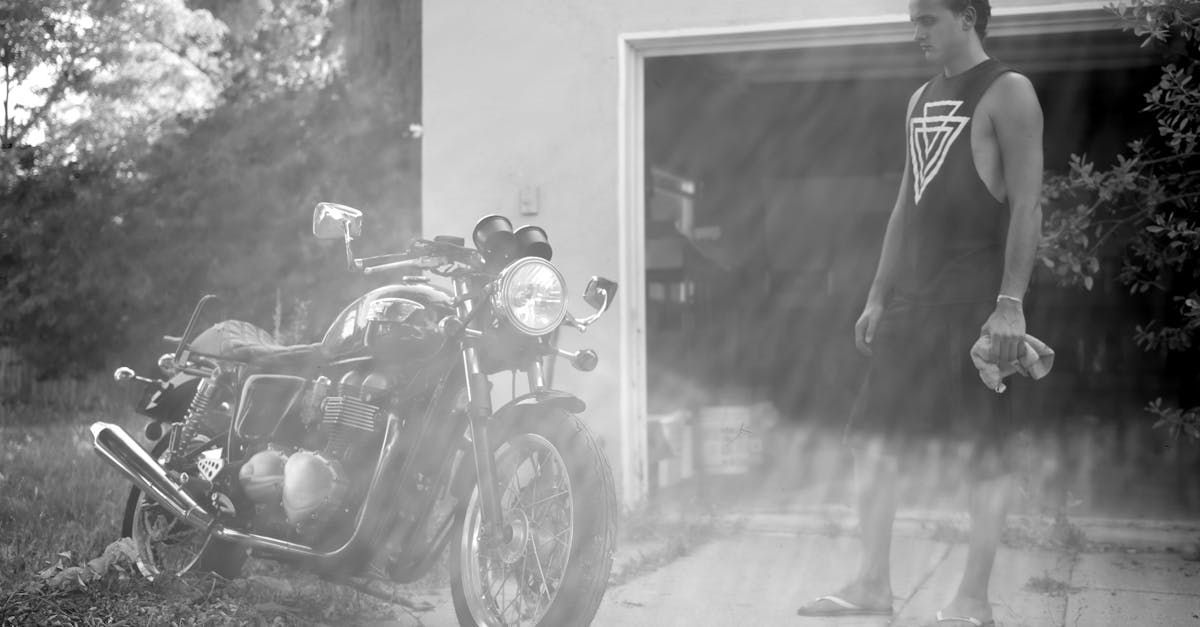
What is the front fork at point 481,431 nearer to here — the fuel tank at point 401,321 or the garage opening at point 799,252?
the fuel tank at point 401,321

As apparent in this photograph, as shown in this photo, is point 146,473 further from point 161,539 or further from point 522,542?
point 522,542

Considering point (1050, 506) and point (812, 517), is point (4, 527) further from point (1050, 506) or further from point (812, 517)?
point (1050, 506)

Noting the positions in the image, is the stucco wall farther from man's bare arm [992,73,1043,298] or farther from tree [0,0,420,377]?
tree [0,0,420,377]

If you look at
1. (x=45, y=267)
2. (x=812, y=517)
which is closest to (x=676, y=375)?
(x=812, y=517)

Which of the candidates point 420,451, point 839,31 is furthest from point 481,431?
point 839,31

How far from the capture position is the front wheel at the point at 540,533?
10.7ft

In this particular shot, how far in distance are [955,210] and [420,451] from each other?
168 centimetres

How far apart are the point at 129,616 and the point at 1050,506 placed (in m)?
4.41

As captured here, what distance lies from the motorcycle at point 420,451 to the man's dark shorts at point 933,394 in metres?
0.89

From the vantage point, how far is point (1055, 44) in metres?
7.98

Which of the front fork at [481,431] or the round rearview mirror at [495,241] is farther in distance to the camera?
the round rearview mirror at [495,241]

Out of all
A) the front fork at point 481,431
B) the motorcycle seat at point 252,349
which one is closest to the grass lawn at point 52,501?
the motorcycle seat at point 252,349

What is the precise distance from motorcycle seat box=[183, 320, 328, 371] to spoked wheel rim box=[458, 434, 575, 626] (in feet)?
2.80

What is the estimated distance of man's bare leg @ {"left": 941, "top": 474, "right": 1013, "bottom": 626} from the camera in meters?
3.71
